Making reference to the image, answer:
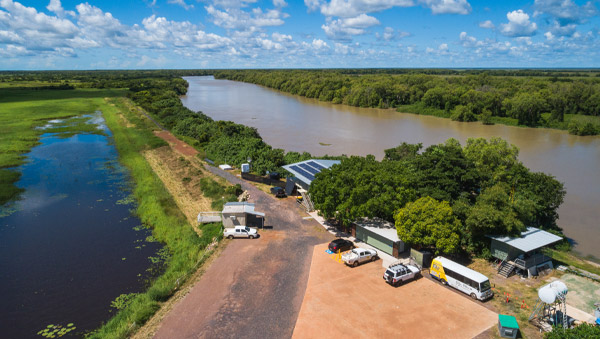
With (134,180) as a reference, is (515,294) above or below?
above

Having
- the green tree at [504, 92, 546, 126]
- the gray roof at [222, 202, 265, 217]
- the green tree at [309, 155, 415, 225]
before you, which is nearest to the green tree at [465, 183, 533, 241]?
the green tree at [309, 155, 415, 225]

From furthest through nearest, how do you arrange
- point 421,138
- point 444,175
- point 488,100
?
point 488,100
point 421,138
point 444,175

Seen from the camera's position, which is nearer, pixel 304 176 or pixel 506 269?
pixel 506 269

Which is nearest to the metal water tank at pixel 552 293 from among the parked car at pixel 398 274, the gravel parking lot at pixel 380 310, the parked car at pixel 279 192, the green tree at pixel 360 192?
the gravel parking lot at pixel 380 310

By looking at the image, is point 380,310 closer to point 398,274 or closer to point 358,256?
point 398,274

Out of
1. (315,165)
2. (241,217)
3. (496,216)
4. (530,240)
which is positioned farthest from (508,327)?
(315,165)
